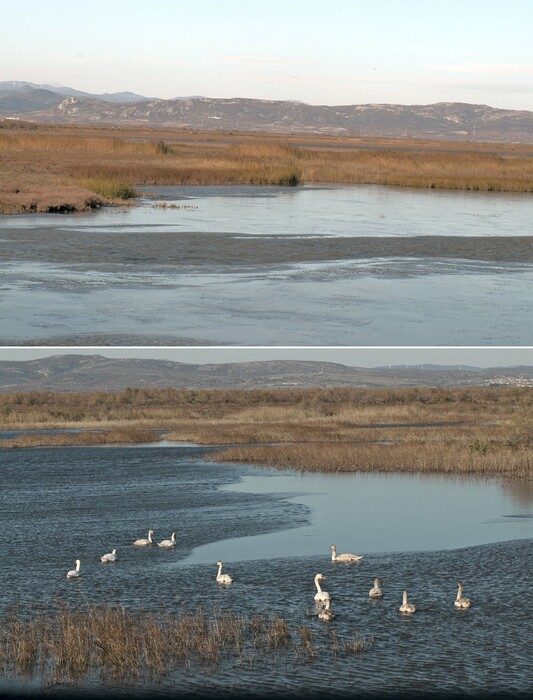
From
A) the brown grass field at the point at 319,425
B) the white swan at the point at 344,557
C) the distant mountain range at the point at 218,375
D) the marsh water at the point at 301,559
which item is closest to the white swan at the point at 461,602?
the marsh water at the point at 301,559

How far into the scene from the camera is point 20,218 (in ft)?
131

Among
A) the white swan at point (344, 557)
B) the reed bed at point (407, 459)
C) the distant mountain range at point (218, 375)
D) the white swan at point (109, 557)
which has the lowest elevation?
the distant mountain range at point (218, 375)

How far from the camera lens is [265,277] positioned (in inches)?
1102

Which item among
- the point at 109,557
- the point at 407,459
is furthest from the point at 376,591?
the point at 407,459

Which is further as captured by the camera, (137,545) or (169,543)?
(137,545)

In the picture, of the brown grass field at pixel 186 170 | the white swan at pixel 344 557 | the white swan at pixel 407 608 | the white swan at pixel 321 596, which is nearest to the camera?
the white swan at pixel 407 608

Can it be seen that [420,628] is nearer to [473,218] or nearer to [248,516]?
[248,516]

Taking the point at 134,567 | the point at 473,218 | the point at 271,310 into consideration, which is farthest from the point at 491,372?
the point at 134,567

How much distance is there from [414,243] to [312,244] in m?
3.38

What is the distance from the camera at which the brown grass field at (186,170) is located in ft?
155

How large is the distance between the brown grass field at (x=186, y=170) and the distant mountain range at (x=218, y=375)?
16.1m

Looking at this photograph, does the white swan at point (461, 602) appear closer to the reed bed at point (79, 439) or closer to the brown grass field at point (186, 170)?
the reed bed at point (79, 439)

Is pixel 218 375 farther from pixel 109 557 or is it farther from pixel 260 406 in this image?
pixel 109 557

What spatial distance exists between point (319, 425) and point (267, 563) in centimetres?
2444
